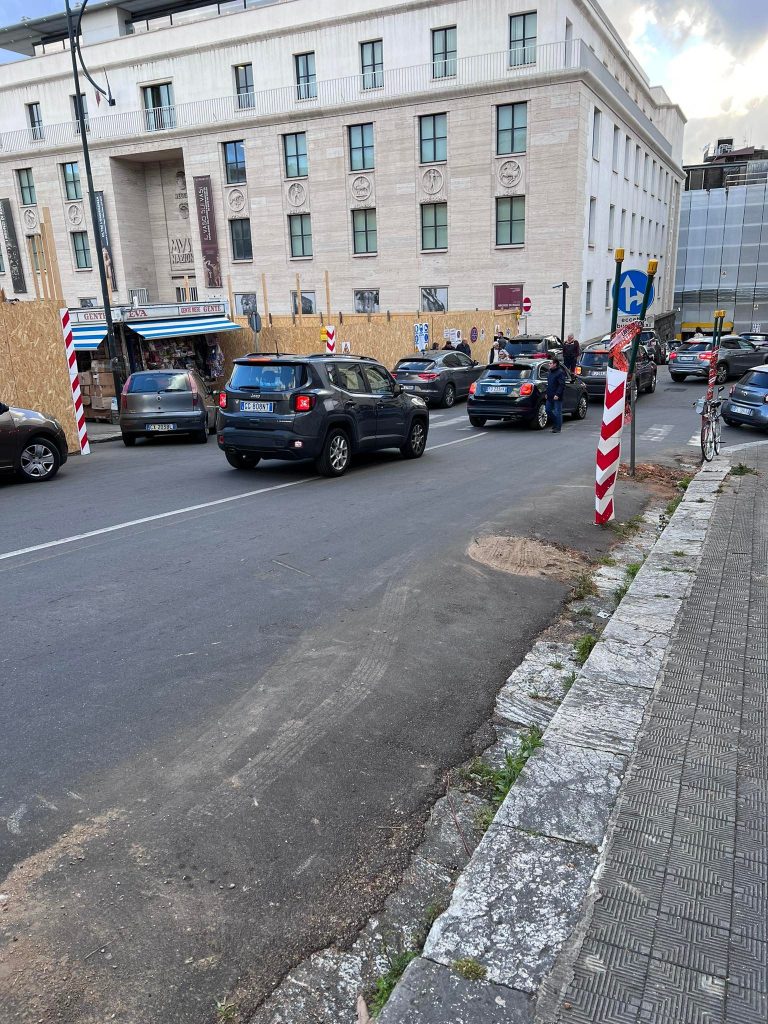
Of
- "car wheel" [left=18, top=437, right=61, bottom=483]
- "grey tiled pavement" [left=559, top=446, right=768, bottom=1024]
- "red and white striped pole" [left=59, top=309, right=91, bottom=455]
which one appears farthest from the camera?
"red and white striped pole" [left=59, top=309, right=91, bottom=455]

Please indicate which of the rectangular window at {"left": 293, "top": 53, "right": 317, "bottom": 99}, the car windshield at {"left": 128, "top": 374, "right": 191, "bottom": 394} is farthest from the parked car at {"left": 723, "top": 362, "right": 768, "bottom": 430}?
the rectangular window at {"left": 293, "top": 53, "right": 317, "bottom": 99}

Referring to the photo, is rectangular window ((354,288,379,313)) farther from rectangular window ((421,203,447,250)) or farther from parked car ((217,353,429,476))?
parked car ((217,353,429,476))

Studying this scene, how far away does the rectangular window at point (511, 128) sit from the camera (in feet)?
111

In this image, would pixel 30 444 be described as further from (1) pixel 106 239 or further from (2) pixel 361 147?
(1) pixel 106 239

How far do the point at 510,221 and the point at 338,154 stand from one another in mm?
9824

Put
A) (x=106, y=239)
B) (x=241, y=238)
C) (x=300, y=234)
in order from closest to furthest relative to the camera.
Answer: (x=300, y=234), (x=241, y=238), (x=106, y=239)

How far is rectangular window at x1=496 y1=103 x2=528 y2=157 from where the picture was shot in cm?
3378

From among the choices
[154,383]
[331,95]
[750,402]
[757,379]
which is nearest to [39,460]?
[154,383]

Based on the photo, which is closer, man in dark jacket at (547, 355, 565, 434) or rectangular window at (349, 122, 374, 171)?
man in dark jacket at (547, 355, 565, 434)

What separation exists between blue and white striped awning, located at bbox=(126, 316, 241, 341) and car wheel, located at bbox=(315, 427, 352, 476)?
535 inches

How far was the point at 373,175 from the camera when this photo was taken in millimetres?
37094

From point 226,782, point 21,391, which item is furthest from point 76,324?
point 226,782

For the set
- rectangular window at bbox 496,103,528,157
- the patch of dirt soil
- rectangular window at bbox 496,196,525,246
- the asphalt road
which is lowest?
the patch of dirt soil

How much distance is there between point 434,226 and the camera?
36531mm
